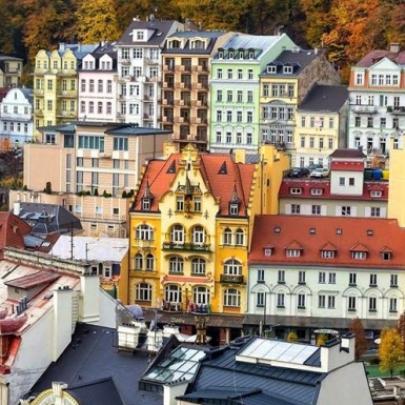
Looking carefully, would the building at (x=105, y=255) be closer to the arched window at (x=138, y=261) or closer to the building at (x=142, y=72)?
the arched window at (x=138, y=261)

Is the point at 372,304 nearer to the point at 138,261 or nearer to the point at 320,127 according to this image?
the point at 138,261

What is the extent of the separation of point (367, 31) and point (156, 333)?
78987mm

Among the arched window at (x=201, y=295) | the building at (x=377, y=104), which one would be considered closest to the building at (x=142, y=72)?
the building at (x=377, y=104)

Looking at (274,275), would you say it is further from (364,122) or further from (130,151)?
(364,122)

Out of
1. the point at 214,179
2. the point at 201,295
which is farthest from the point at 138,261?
the point at 214,179

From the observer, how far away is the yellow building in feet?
264

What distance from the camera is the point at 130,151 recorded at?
94.6m

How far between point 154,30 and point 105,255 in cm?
3728

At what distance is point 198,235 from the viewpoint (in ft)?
266

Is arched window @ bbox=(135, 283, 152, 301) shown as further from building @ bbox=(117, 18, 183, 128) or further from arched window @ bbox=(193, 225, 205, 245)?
building @ bbox=(117, 18, 183, 128)

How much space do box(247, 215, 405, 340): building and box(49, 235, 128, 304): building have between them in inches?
277

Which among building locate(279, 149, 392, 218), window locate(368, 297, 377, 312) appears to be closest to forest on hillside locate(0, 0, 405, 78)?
building locate(279, 149, 392, 218)

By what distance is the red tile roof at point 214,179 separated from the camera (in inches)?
3182

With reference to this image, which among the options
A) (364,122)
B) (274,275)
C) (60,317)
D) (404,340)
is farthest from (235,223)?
(60,317)
